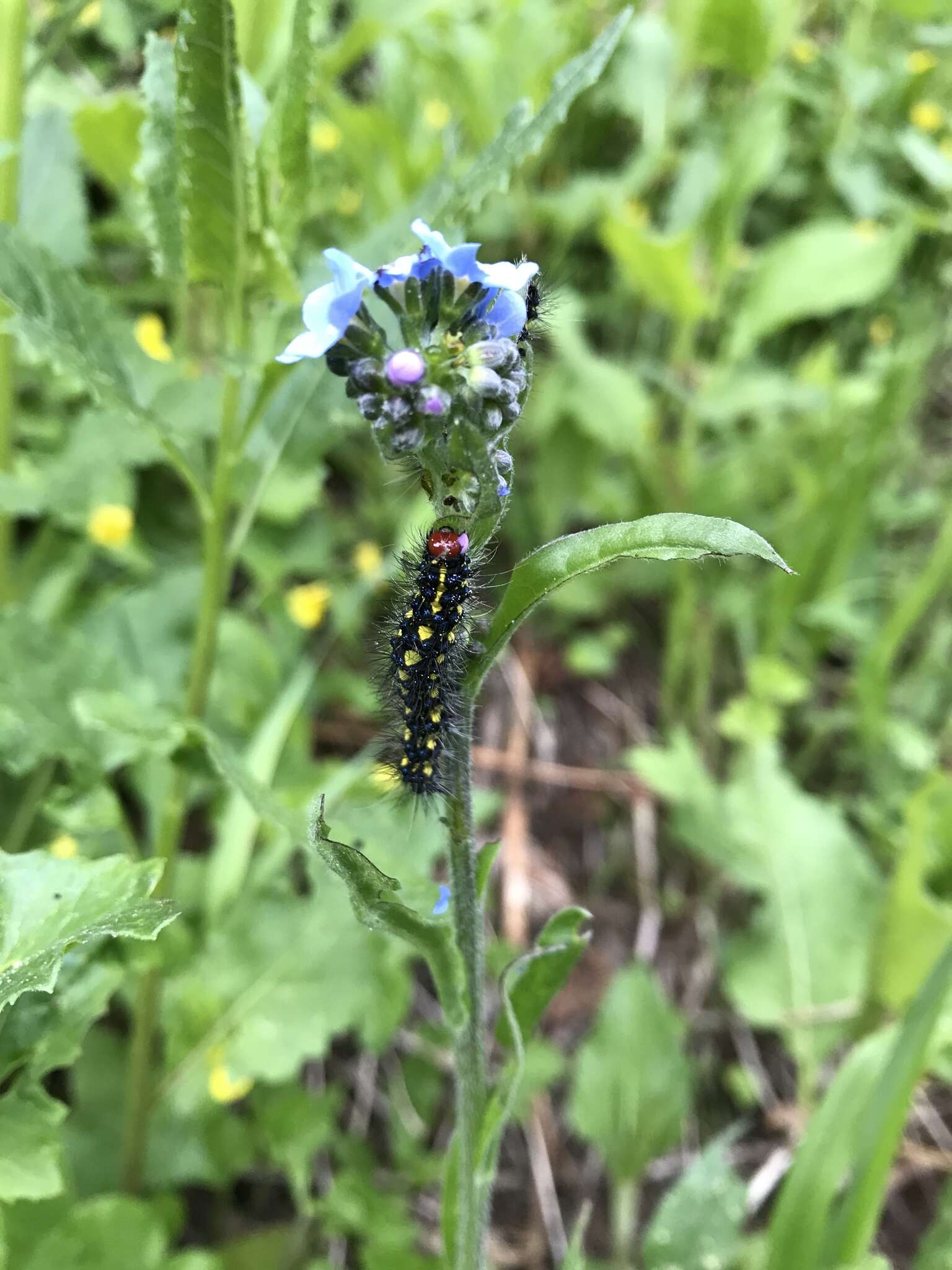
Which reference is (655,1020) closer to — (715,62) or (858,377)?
(858,377)

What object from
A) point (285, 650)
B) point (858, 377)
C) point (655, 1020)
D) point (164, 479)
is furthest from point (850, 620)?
point (164, 479)

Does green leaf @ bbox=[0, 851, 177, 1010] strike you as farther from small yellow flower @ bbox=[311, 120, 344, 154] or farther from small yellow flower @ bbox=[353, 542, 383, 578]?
small yellow flower @ bbox=[311, 120, 344, 154]

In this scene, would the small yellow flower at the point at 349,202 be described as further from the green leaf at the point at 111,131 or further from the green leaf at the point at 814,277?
the green leaf at the point at 814,277

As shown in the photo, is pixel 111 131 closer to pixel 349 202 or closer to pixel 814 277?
pixel 349 202

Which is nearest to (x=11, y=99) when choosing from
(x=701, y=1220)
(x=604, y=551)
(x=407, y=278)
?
(x=407, y=278)

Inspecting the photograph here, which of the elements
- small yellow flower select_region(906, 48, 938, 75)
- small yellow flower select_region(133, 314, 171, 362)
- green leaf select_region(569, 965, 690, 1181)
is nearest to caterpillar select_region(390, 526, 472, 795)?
green leaf select_region(569, 965, 690, 1181)

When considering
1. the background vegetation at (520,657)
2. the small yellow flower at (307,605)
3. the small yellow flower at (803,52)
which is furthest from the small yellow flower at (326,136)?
the small yellow flower at (803,52)
